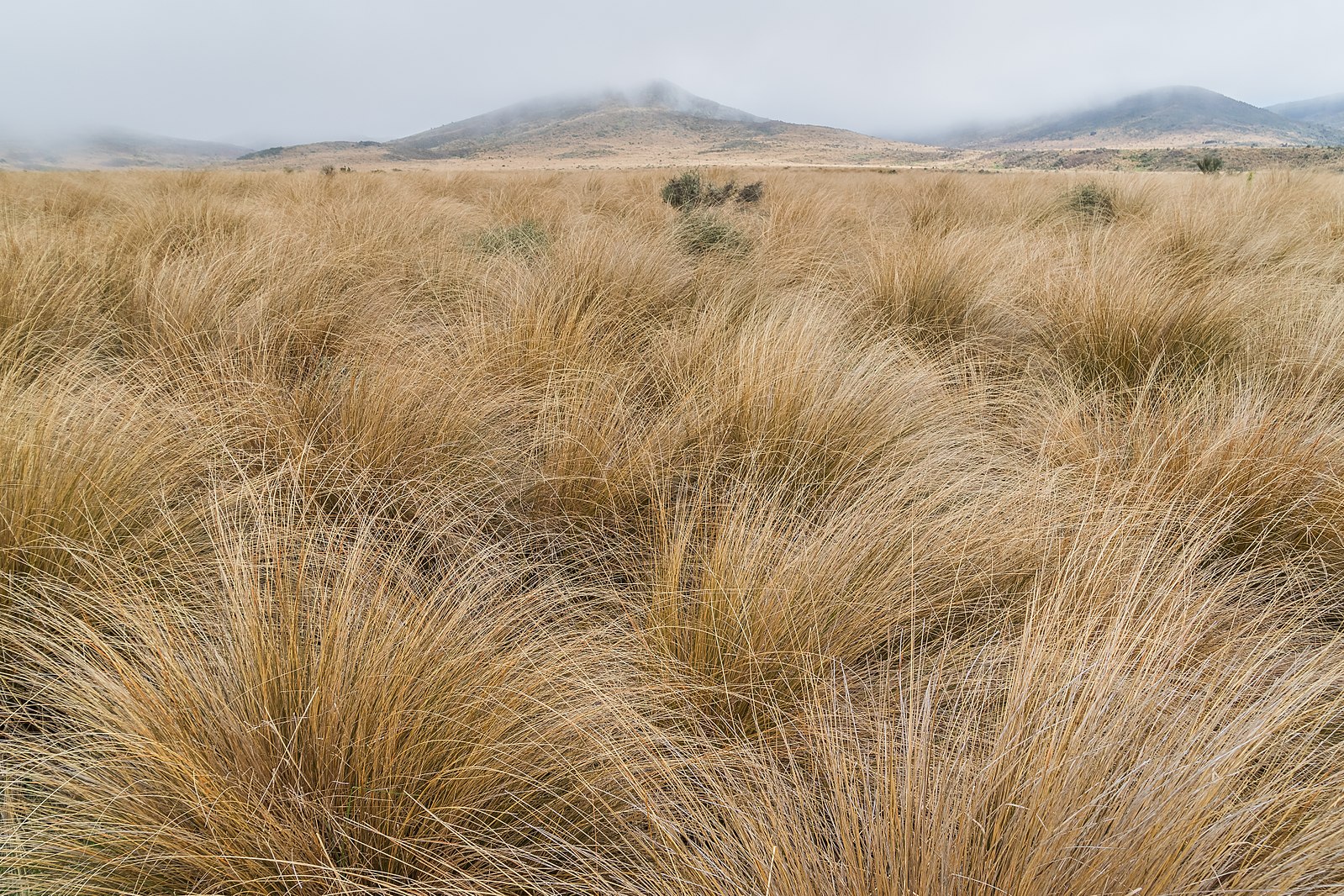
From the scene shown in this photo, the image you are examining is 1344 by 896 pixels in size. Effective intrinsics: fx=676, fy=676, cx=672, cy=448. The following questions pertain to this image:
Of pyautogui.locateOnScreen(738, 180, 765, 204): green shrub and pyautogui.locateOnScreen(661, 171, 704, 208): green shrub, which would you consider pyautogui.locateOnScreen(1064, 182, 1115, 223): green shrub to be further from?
pyautogui.locateOnScreen(661, 171, 704, 208): green shrub

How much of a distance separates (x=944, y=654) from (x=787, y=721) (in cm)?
32

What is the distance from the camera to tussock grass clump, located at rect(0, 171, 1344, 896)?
2.81ft

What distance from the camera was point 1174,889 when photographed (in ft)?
2.39

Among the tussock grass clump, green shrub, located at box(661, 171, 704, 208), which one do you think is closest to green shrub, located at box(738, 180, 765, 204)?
green shrub, located at box(661, 171, 704, 208)

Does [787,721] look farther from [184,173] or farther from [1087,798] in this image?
[184,173]

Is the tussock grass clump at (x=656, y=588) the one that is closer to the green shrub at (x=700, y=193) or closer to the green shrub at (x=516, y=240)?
the green shrub at (x=516, y=240)

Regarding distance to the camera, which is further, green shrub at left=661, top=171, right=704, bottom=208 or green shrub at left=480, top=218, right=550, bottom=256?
green shrub at left=661, top=171, right=704, bottom=208

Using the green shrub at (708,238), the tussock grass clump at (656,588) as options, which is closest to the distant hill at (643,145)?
the green shrub at (708,238)

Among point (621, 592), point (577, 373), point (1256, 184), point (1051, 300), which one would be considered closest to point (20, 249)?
point (577, 373)

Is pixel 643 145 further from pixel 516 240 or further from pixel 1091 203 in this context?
pixel 516 240

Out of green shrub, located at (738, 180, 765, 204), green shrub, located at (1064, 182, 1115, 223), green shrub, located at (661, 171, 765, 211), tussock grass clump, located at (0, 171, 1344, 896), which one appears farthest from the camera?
green shrub, located at (738, 180, 765, 204)

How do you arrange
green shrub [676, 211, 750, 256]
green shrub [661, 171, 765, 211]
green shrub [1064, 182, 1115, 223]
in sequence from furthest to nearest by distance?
green shrub [661, 171, 765, 211] → green shrub [1064, 182, 1115, 223] → green shrub [676, 211, 750, 256]

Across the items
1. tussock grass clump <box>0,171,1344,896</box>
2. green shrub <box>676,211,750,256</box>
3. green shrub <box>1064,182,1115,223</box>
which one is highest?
green shrub <box>1064,182,1115,223</box>

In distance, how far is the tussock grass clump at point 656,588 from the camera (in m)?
0.86
